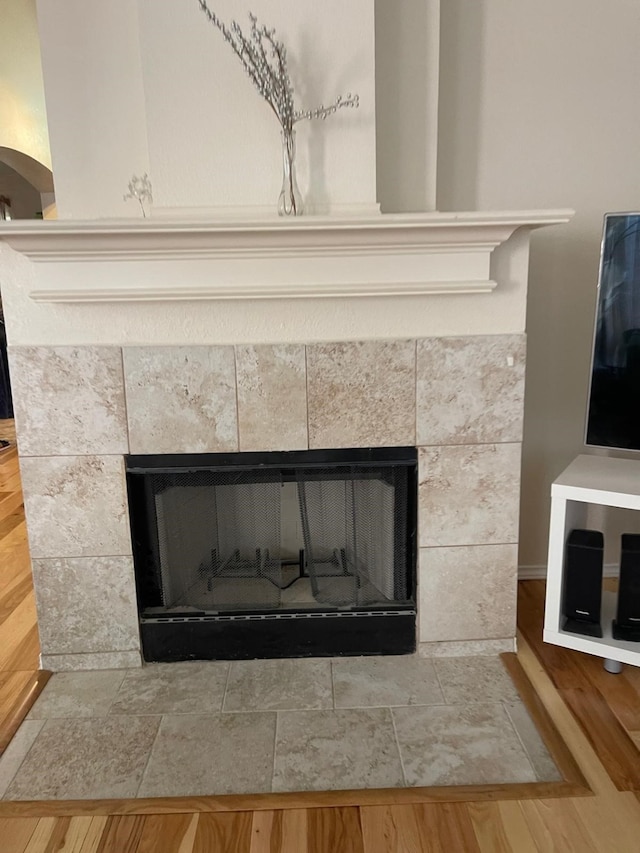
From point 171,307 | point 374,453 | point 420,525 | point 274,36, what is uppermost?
point 274,36

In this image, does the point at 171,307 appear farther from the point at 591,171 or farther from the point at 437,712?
the point at 591,171

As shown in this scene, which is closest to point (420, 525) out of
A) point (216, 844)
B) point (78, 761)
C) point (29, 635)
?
point (216, 844)

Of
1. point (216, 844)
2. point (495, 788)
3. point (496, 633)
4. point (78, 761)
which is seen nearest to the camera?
point (216, 844)

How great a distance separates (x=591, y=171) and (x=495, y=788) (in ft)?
5.91

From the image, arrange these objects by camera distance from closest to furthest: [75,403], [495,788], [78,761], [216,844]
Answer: [216,844] < [495,788] < [78,761] < [75,403]

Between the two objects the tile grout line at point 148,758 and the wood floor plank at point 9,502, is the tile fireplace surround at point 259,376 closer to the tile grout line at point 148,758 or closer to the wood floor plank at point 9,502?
the tile grout line at point 148,758

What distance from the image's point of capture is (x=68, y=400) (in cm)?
167

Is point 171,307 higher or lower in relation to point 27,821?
higher

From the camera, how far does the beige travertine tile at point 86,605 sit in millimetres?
1756

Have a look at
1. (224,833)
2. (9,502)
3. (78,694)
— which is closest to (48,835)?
(224,833)

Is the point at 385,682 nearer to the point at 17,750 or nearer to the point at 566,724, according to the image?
the point at 566,724

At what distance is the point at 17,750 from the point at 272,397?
1077 millimetres

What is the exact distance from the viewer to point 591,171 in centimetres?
198

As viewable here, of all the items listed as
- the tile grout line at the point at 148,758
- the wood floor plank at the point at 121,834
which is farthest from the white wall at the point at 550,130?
the wood floor plank at the point at 121,834
